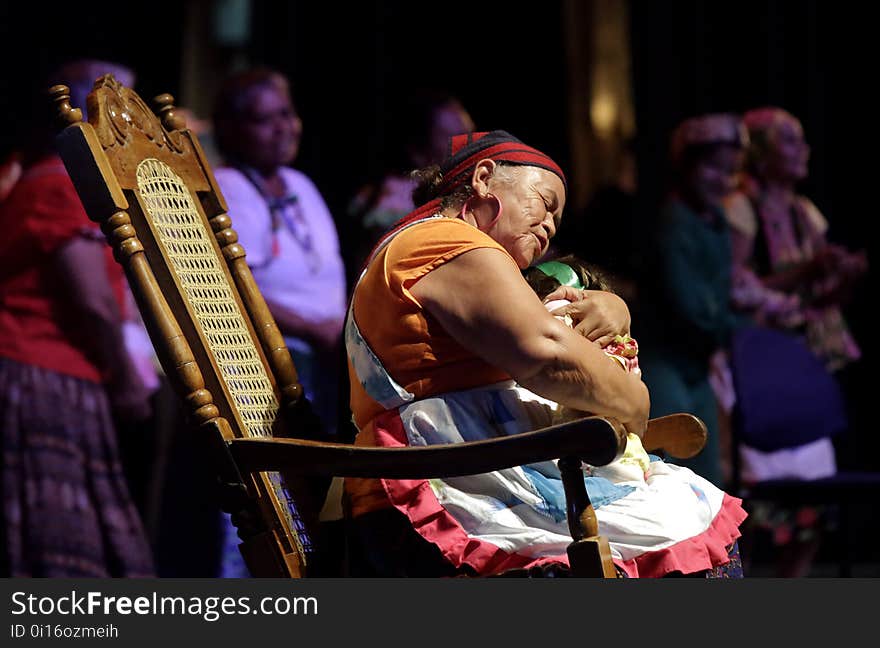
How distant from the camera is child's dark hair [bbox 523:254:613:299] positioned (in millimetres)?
2262

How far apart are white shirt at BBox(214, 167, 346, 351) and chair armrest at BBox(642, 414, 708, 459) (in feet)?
5.42

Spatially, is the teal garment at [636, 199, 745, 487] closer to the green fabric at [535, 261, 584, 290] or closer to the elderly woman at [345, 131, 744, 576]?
the green fabric at [535, 261, 584, 290]

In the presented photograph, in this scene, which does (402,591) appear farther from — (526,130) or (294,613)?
(526,130)

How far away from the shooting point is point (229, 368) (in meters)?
2.21

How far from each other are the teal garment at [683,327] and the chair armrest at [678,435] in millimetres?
1915

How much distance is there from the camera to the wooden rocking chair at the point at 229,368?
188 centimetres

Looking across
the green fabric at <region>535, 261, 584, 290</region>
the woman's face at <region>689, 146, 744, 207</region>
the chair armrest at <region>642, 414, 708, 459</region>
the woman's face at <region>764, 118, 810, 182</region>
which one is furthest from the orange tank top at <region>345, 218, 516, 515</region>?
the woman's face at <region>764, 118, 810, 182</region>

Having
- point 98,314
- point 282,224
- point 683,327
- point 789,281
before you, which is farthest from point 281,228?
point 789,281

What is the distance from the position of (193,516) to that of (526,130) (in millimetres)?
2270

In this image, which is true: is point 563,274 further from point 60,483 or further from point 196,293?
point 60,483

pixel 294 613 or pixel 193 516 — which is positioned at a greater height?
pixel 294 613

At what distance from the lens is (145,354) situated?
413 cm

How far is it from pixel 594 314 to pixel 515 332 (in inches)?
9.5

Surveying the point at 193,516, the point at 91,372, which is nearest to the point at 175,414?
the point at 193,516
